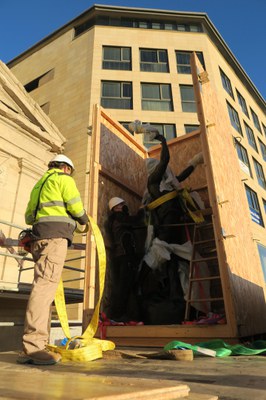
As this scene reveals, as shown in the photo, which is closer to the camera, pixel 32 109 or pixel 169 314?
pixel 169 314

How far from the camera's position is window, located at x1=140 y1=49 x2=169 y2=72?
1970 cm

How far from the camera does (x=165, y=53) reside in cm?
2045

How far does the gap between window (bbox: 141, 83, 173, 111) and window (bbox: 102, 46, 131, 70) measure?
2022 mm

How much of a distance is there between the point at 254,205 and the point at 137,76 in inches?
461

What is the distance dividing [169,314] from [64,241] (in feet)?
7.88

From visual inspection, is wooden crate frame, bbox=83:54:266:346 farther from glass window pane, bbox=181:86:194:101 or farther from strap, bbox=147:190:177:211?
glass window pane, bbox=181:86:194:101

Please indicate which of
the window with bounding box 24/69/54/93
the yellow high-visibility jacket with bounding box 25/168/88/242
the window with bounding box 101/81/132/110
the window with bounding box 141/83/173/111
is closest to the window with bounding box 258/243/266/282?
the window with bounding box 141/83/173/111

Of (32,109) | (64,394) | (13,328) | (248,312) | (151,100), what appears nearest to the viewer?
(64,394)

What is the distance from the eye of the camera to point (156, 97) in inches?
733

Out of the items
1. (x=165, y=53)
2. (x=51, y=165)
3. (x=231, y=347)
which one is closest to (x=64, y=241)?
(x=51, y=165)

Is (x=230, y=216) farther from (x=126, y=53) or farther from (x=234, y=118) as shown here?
(x=234, y=118)

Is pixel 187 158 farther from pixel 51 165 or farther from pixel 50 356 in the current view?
pixel 50 356

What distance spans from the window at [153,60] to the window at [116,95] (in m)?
2.31

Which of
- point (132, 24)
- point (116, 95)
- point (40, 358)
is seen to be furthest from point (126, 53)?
point (40, 358)
